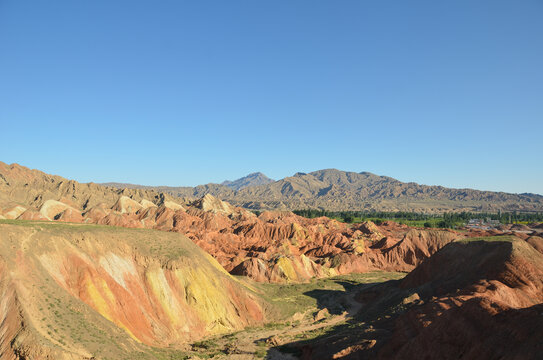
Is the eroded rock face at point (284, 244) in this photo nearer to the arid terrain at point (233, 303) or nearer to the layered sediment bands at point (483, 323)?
the arid terrain at point (233, 303)

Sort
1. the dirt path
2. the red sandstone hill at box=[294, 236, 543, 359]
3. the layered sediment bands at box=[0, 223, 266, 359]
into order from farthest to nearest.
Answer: the dirt path < the layered sediment bands at box=[0, 223, 266, 359] < the red sandstone hill at box=[294, 236, 543, 359]

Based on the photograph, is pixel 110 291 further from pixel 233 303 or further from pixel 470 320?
pixel 470 320

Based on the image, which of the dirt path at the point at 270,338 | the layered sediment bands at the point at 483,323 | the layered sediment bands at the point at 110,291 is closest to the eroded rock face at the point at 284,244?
the dirt path at the point at 270,338

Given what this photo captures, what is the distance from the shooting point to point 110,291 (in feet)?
114

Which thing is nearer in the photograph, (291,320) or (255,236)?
(291,320)

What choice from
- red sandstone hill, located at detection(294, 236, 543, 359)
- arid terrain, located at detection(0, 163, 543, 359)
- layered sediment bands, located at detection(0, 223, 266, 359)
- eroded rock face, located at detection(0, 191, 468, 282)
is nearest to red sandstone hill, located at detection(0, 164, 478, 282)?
eroded rock face, located at detection(0, 191, 468, 282)

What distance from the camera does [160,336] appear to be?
3647 cm

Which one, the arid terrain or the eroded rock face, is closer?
the arid terrain

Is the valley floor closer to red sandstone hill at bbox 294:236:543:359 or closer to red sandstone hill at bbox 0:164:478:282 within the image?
red sandstone hill at bbox 294:236:543:359

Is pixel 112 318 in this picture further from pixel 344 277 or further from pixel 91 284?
pixel 344 277

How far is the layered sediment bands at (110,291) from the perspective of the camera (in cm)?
2520

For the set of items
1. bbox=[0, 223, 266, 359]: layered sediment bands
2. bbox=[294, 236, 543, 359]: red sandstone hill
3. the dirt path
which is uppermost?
bbox=[0, 223, 266, 359]: layered sediment bands

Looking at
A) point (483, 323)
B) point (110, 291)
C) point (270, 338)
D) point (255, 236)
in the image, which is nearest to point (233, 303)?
point (270, 338)

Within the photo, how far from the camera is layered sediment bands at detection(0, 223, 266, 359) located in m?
25.2
